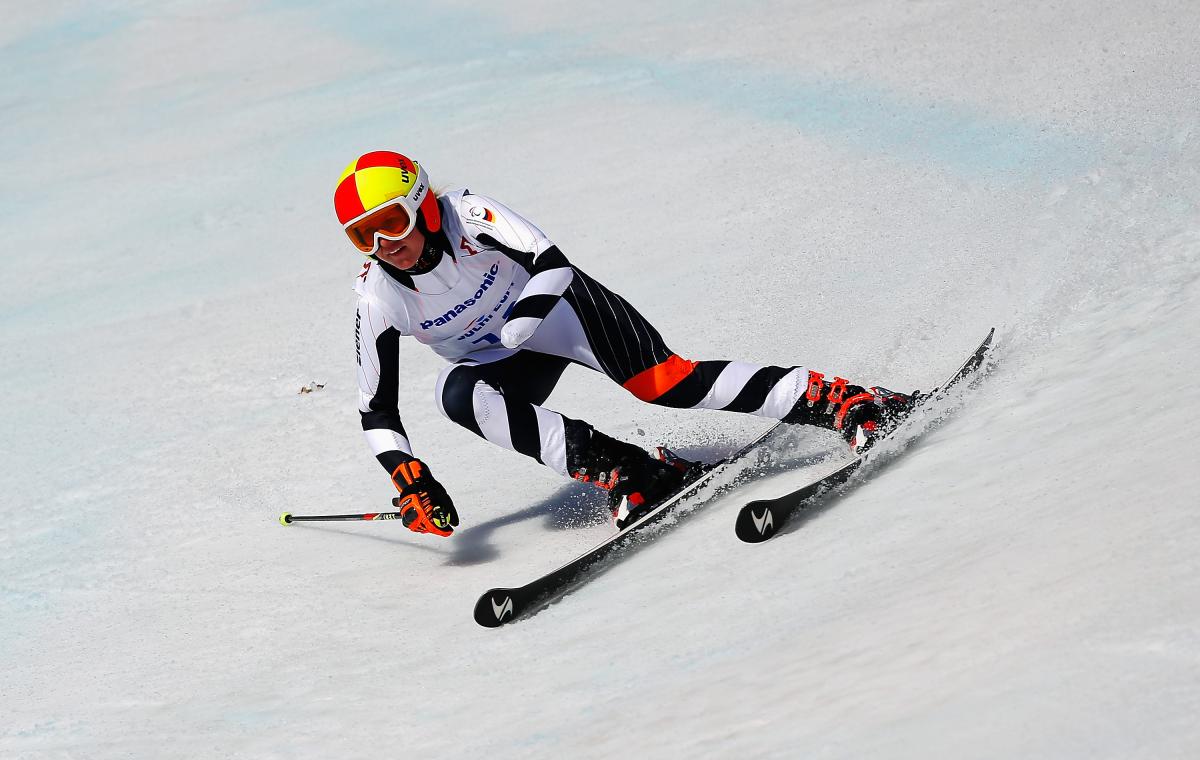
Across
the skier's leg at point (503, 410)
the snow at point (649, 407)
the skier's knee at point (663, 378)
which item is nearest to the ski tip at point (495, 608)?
the snow at point (649, 407)

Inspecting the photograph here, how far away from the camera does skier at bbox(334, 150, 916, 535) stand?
13.0ft

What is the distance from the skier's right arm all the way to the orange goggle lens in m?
0.31

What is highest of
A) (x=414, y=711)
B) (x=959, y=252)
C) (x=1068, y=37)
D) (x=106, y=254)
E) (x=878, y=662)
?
(x=1068, y=37)

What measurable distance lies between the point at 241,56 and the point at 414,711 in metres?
11.3

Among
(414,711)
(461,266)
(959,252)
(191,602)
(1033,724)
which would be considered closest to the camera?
(1033,724)

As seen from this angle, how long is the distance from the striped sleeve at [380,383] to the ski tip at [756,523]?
1.20 metres

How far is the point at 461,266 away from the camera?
13.3ft

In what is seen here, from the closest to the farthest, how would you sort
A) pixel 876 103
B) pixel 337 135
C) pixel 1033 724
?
pixel 1033 724, pixel 876 103, pixel 337 135

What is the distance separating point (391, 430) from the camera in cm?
420

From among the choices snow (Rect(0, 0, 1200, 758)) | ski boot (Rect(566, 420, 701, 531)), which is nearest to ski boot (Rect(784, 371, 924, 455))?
snow (Rect(0, 0, 1200, 758))

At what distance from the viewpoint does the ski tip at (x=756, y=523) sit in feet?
11.7

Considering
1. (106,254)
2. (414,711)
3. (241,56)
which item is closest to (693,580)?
(414,711)

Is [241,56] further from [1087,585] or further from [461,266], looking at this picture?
[1087,585]

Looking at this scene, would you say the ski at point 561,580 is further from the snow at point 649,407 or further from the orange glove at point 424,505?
the orange glove at point 424,505
